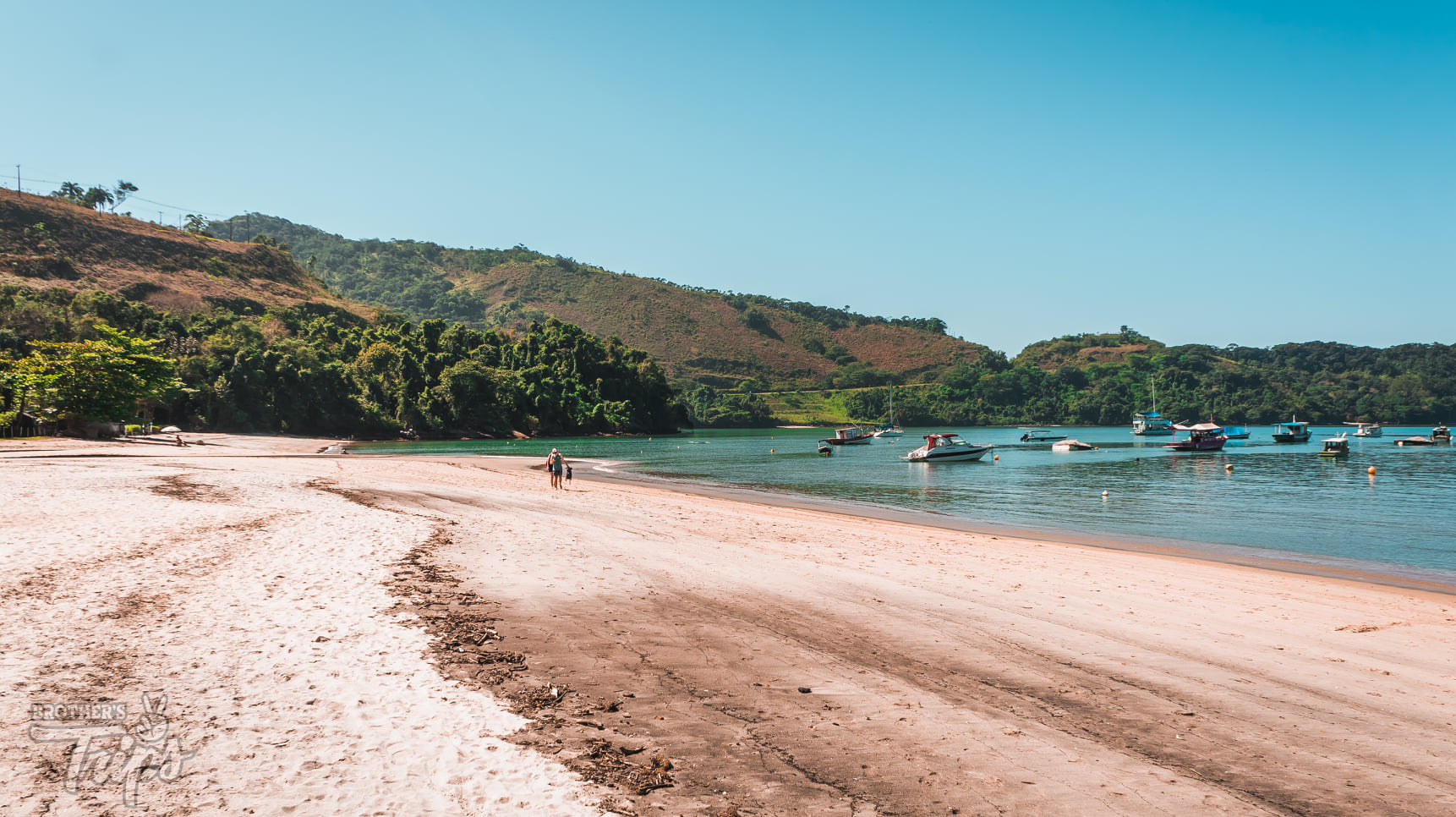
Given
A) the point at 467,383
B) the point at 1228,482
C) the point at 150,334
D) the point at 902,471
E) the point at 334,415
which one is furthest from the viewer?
the point at 467,383

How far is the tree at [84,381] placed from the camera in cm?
4559

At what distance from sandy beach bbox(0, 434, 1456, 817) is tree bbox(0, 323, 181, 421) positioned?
40.5 meters

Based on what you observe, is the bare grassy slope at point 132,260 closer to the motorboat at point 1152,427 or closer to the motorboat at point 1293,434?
the motorboat at point 1152,427

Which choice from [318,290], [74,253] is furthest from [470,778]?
[318,290]

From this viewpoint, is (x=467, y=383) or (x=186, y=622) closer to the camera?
(x=186, y=622)

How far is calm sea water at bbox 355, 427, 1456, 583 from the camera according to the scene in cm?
2511

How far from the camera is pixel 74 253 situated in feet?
429

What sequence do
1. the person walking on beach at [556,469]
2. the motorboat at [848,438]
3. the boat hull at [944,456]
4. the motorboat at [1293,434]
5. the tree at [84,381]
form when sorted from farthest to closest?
the motorboat at [1293,434] < the motorboat at [848,438] < the boat hull at [944,456] < the tree at [84,381] < the person walking on beach at [556,469]

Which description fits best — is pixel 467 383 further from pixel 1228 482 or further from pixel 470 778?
pixel 470 778

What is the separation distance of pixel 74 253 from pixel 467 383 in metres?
80.7

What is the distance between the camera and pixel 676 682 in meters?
8.07

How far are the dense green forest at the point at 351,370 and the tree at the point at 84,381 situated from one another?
566mm

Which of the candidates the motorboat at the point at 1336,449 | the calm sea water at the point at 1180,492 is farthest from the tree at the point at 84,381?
the motorboat at the point at 1336,449

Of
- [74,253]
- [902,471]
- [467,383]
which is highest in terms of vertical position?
[74,253]
